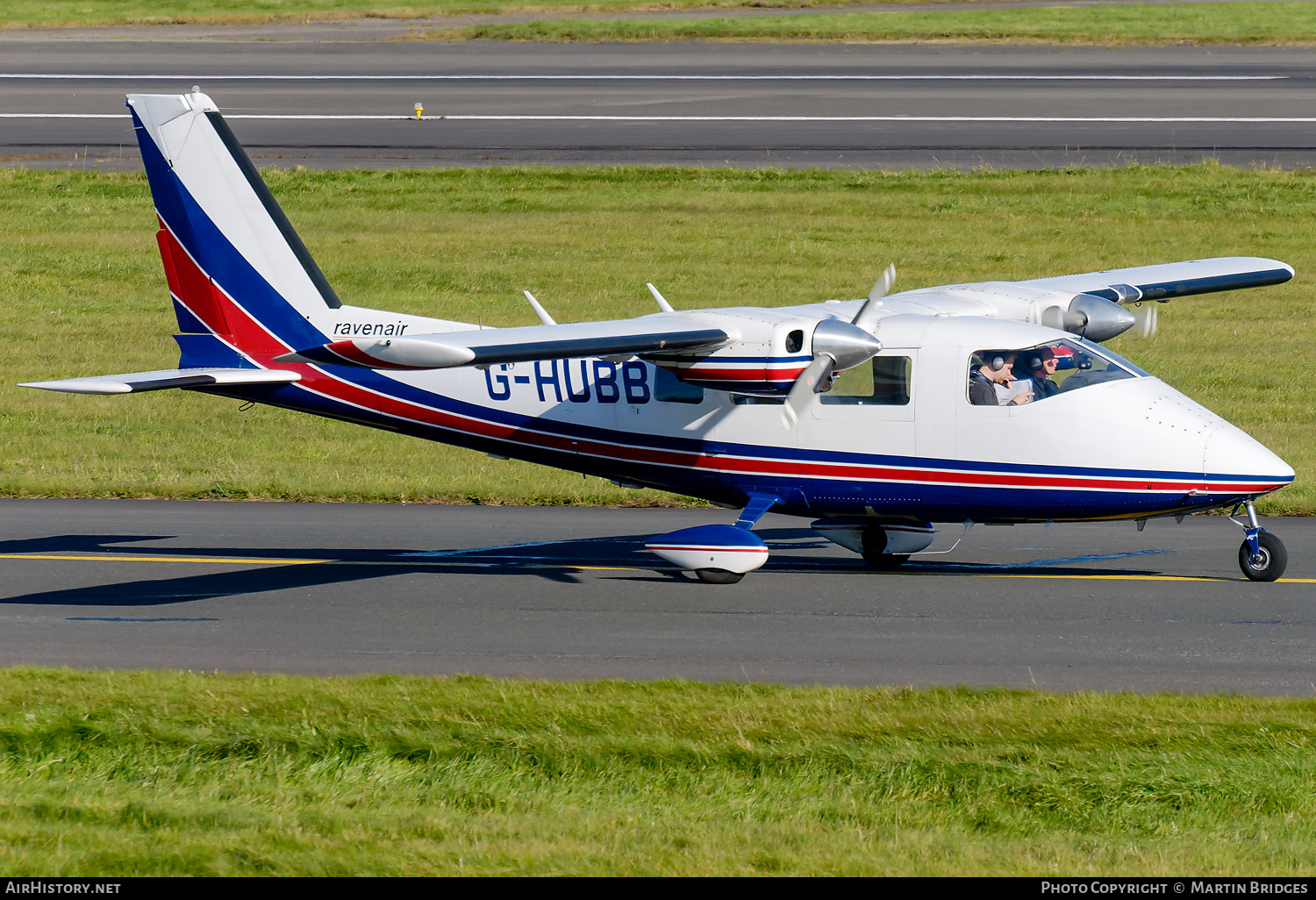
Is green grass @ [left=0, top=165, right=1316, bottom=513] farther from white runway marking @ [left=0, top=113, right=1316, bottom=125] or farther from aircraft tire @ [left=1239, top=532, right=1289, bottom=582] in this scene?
aircraft tire @ [left=1239, top=532, right=1289, bottom=582]

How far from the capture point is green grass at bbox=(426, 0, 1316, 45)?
54562 millimetres

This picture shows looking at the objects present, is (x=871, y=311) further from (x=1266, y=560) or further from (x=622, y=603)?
(x=1266, y=560)

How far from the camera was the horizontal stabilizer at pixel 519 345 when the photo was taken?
1177 centimetres

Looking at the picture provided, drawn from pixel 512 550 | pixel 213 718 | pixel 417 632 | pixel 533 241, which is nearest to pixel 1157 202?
pixel 533 241

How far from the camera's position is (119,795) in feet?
28.1

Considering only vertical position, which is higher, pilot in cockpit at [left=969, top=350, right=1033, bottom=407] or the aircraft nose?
pilot in cockpit at [left=969, top=350, right=1033, bottom=407]

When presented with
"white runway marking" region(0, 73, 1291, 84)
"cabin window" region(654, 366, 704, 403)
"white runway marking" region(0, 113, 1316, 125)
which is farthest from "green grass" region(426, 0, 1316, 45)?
"cabin window" region(654, 366, 704, 403)

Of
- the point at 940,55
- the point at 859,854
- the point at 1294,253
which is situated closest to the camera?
the point at 859,854

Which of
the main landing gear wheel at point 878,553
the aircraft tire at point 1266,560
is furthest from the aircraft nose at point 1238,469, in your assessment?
the main landing gear wheel at point 878,553

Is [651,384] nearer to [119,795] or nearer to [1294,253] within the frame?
[119,795]

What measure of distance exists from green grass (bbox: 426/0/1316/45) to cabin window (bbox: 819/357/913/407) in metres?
43.5

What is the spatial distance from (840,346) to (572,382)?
125 inches

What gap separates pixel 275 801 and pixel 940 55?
154ft

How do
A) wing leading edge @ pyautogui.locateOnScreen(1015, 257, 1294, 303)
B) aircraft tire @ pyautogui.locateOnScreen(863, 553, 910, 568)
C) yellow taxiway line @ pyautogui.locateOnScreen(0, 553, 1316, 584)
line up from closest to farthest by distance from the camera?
1. yellow taxiway line @ pyautogui.locateOnScreen(0, 553, 1316, 584)
2. aircraft tire @ pyautogui.locateOnScreen(863, 553, 910, 568)
3. wing leading edge @ pyautogui.locateOnScreen(1015, 257, 1294, 303)
